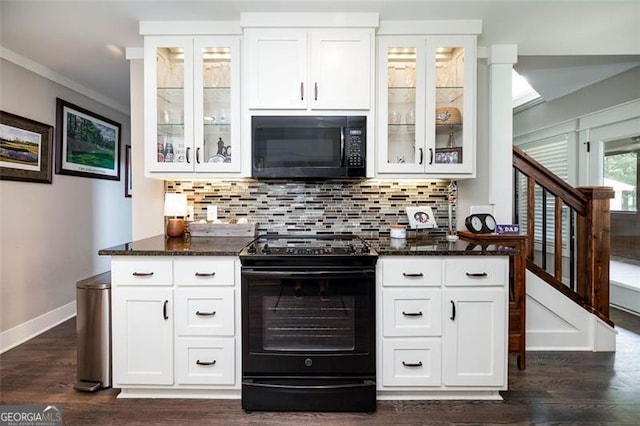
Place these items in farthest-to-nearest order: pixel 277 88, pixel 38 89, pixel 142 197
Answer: pixel 38 89 < pixel 142 197 < pixel 277 88

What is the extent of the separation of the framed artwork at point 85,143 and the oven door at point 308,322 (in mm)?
→ 2651

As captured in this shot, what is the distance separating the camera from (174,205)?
2.37 m

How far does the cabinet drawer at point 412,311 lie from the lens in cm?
186

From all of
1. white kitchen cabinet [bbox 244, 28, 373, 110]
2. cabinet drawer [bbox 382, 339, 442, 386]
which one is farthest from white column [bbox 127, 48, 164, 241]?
cabinet drawer [bbox 382, 339, 442, 386]

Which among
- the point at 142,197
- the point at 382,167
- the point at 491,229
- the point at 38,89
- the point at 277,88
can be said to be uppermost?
the point at 38,89

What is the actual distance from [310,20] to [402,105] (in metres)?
0.85

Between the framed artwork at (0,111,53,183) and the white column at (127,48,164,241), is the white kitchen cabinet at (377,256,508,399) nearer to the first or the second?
the white column at (127,48,164,241)

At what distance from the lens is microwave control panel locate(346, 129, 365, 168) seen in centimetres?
216

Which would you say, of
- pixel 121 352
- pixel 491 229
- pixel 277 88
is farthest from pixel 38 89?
pixel 491 229

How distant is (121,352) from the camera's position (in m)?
1.87

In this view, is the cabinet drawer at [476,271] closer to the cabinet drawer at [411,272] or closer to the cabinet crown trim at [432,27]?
the cabinet drawer at [411,272]

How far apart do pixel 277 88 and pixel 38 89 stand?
2.40 m

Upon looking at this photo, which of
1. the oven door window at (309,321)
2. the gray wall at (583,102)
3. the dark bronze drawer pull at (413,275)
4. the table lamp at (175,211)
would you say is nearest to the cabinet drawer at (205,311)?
the oven door window at (309,321)

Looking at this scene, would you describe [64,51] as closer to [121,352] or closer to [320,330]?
A: [121,352]
